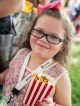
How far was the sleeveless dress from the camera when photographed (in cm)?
187

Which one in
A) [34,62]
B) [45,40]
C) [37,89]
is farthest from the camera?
[34,62]

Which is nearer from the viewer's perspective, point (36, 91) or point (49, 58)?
point (36, 91)

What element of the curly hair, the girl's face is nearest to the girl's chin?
the girl's face

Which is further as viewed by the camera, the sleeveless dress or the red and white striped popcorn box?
the sleeveless dress

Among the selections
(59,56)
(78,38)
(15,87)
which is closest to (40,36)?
(59,56)

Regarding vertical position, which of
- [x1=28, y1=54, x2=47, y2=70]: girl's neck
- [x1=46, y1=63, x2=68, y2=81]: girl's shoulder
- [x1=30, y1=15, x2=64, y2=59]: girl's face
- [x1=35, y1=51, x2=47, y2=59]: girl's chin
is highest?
[x1=30, y1=15, x2=64, y2=59]: girl's face

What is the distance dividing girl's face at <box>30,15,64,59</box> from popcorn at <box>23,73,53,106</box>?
0.61 feet

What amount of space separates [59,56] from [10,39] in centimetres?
40

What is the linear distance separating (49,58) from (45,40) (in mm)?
127

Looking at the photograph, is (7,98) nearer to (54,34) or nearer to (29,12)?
(54,34)

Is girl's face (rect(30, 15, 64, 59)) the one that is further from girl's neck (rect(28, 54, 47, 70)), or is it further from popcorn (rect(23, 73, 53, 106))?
popcorn (rect(23, 73, 53, 106))

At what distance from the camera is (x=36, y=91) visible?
1.68 meters

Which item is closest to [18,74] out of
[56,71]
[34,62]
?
[34,62]

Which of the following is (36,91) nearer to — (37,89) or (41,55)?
(37,89)
